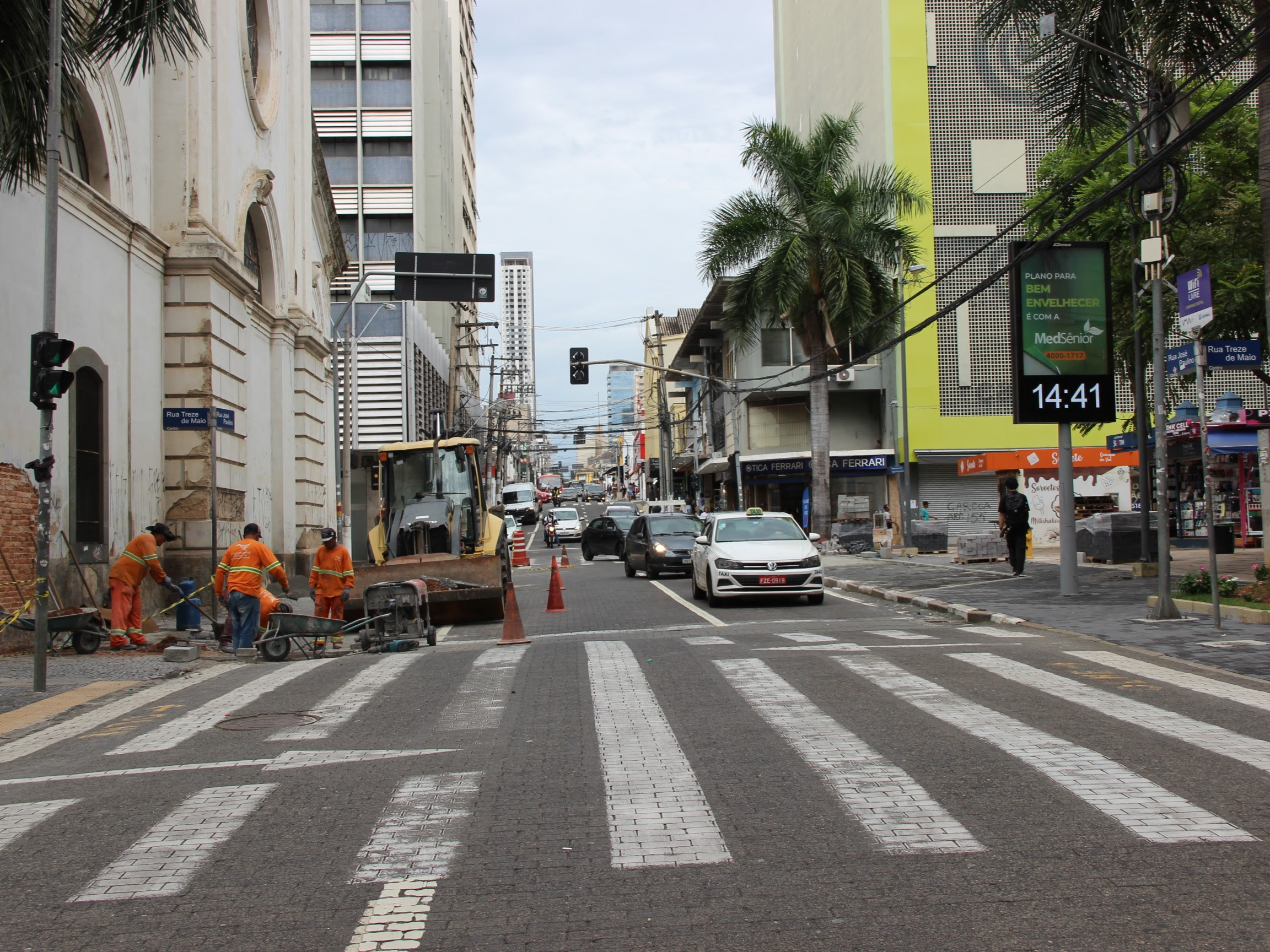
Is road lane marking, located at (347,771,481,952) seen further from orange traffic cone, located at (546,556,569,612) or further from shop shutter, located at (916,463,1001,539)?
shop shutter, located at (916,463,1001,539)

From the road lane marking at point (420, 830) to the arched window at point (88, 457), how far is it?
1299 cm

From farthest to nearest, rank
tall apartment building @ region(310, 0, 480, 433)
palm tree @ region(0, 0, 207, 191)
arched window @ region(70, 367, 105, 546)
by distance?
1. tall apartment building @ region(310, 0, 480, 433)
2. arched window @ region(70, 367, 105, 546)
3. palm tree @ region(0, 0, 207, 191)

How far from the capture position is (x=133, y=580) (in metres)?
15.8

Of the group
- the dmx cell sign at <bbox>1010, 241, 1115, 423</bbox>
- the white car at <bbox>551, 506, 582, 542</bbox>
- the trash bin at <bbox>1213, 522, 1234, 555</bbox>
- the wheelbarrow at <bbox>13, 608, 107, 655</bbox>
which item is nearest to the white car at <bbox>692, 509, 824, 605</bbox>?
the dmx cell sign at <bbox>1010, 241, 1115, 423</bbox>

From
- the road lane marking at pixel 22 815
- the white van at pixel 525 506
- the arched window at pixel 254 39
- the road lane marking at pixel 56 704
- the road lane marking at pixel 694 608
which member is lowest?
the road lane marking at pixel 56 704

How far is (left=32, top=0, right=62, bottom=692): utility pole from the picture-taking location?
1101cm

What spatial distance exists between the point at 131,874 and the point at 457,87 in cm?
9168

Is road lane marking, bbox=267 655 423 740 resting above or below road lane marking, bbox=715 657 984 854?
below

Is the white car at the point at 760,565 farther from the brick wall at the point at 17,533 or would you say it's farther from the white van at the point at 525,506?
the white van at the point at 525,506

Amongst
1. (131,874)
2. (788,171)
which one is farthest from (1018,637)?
(788,171)

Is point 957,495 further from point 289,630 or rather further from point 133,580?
point 289,630

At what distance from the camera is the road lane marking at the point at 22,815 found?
5848 mm

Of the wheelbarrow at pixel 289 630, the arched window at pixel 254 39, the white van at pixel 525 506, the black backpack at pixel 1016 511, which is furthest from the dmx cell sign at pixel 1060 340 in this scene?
the white van at pixel 525 506

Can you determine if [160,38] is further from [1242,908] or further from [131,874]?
[1242,908]
